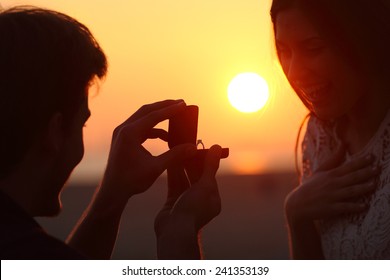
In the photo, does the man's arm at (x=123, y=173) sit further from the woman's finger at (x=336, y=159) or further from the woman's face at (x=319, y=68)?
the woman's finger at (x=336, y=159)

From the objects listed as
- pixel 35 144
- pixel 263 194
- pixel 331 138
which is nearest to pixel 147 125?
pixel 35 144

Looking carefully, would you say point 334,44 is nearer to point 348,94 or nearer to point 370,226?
point 348,94

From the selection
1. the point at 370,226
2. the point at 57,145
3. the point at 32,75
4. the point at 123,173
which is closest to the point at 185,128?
the point at 123,173

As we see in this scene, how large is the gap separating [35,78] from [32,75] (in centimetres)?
2

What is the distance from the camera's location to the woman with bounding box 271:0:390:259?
3123 millimetres

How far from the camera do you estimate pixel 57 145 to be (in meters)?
2.45

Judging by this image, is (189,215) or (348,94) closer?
(189,215)

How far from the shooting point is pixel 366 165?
321 cm

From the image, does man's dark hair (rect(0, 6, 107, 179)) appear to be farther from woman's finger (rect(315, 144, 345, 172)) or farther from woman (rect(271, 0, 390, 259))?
woman's finger (rect(315, 144, 345, 172))

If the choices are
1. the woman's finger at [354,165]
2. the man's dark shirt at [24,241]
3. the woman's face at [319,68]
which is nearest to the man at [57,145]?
the man's dark shirt at [24,241]

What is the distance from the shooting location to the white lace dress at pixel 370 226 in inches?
121

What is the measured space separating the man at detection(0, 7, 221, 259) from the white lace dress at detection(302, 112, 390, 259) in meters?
0.69

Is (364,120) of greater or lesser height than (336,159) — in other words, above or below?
above

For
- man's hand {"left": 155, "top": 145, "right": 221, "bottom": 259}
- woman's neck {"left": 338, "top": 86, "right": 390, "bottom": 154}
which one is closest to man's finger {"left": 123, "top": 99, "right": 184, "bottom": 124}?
man's hand {"left": 155, "top": 145, "right": 221, "bottom": 259}
